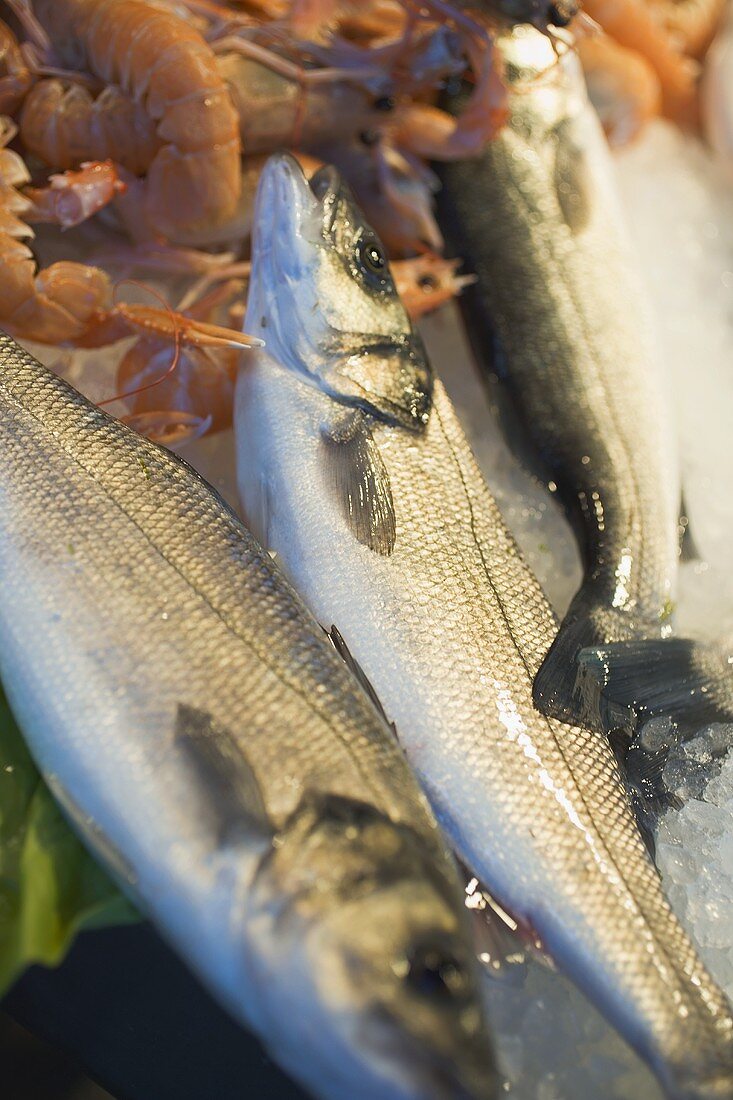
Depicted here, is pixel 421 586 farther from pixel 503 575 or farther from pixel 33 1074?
pixel 33 1074

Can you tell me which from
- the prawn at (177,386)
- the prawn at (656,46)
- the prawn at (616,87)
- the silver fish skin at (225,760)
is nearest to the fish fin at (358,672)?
the silver fish skin at (225,760)

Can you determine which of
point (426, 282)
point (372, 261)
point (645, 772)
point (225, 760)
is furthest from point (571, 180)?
point (225, 760)

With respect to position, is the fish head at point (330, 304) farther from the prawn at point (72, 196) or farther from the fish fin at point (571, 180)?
the fish fin at point (571, 180)

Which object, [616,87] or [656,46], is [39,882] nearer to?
[616,87]

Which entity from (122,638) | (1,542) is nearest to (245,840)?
(122,638)

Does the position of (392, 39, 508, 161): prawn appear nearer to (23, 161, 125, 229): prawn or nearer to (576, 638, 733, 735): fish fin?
(23, 161, 125, 229): prawn

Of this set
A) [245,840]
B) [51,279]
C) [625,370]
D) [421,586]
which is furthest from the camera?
[625,370]
